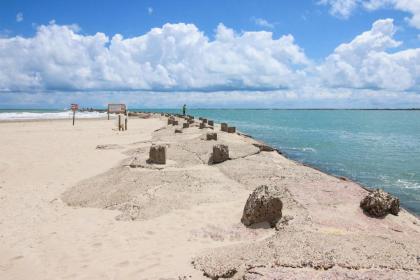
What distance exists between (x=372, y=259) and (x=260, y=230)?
2.37 meters

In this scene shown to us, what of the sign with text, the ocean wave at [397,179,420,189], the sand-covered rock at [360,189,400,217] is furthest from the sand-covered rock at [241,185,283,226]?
the sign with text

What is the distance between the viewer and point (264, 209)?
8461 millimetres

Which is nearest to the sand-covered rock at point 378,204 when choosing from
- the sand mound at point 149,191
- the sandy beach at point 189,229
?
the sandy beach at point 189,229

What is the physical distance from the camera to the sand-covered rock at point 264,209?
8469 mm

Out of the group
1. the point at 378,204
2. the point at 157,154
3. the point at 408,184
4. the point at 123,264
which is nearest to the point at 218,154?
the point at 157,154

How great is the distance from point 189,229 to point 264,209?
168 cm

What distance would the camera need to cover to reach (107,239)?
26.7 feet

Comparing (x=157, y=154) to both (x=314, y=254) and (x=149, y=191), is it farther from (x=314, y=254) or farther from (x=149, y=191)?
(x=314, y=254)

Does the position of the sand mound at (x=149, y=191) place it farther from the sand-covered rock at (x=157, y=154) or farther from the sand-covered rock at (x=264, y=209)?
the sand-covered rock at (x=264, y=209)

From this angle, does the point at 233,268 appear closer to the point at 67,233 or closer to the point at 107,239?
the point at 107,239

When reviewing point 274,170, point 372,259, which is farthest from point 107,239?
point 274,170

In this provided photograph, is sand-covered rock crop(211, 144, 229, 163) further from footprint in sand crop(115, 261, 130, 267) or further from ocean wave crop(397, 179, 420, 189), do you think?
footprint in sand crop(115, 261, 130, 267)

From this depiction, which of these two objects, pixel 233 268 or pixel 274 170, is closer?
pixel 233 268

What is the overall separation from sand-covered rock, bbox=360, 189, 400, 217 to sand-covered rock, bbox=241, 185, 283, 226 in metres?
2.35
